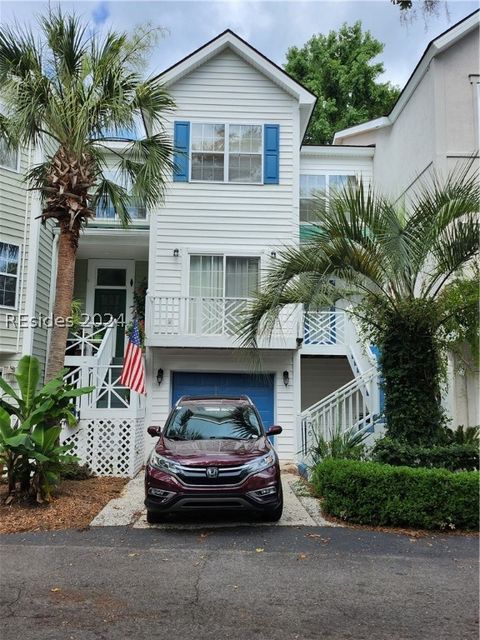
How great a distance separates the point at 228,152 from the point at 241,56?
2697 mm

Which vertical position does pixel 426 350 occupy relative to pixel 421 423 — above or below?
above

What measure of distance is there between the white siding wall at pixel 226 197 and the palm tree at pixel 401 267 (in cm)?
538

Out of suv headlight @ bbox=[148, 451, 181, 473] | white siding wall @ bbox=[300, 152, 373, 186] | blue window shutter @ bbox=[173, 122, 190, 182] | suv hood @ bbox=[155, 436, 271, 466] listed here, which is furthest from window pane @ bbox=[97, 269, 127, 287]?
suv headlight @ bbox=[148, 451, 181, 473]

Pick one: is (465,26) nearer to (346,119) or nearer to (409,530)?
(409,530)

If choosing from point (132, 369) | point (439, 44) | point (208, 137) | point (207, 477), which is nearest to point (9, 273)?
point (132, 369)

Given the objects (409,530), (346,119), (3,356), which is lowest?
(409,530)

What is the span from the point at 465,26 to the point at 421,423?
935 centimetres

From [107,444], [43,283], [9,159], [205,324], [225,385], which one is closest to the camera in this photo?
[107,444]

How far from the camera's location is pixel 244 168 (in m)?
13.6

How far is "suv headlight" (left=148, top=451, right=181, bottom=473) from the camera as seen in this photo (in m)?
6.68

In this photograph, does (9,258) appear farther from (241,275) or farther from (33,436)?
(33,436)

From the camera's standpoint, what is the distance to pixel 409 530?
6691mm

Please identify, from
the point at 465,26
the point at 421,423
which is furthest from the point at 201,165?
the point at 421,423

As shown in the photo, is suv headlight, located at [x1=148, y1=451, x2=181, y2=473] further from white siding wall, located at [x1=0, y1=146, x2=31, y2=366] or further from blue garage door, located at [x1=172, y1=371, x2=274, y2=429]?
white siding wall, located at [x1=0, y1=146, x2=31, y2=366]
